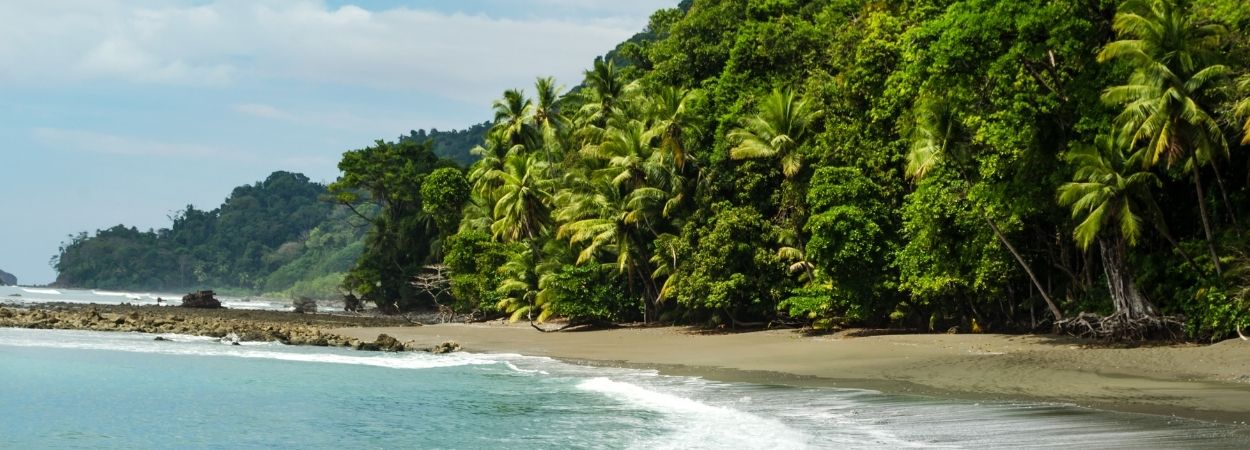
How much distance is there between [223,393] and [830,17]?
72.5 feet

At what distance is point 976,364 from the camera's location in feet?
63.2

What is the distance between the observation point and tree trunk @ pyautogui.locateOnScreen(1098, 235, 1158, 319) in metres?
20.5

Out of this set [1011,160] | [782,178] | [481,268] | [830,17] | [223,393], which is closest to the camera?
[223,393]

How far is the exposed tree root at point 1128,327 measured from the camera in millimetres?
20156

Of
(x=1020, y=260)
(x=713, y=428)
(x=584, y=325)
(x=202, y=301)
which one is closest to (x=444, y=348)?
(x=584, y=325)

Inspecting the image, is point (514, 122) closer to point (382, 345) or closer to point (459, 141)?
point (382, 345)

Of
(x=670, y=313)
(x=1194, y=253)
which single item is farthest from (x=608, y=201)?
(x=1194, y=253)

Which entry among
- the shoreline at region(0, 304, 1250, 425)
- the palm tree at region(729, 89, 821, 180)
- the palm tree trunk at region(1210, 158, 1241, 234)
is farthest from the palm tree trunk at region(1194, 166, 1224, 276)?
the palm tree at region(729, 89, 821, 180)

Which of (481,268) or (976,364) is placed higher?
(481,268)

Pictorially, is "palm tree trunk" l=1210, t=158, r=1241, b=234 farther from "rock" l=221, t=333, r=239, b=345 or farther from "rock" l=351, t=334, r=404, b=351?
"rock" l=221, t=333, r=239, b=345

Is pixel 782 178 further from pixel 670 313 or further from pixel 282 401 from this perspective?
pixel 282 401

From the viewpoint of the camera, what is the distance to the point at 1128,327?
67.1 feet

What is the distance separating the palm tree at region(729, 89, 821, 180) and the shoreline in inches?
196

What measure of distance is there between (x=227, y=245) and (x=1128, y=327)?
136 m
